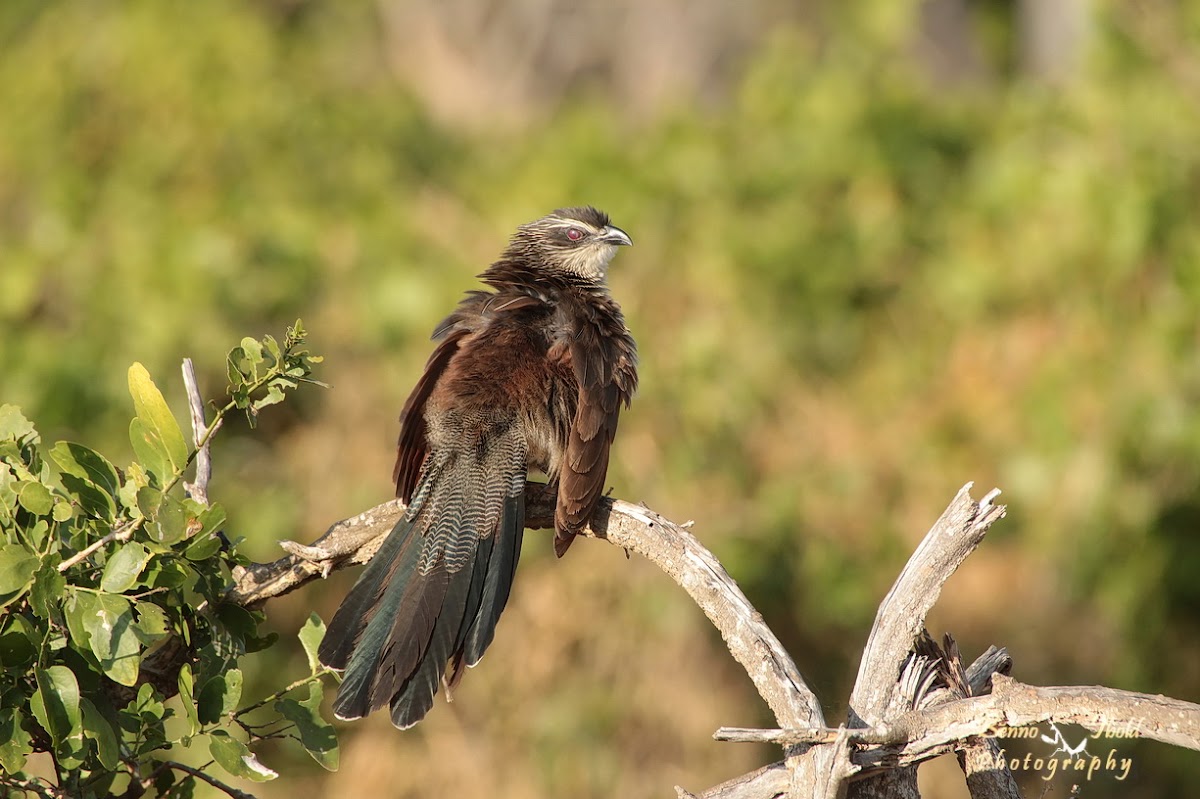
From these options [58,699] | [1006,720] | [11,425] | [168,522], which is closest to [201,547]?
[168,522]

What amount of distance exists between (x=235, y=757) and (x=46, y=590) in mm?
425

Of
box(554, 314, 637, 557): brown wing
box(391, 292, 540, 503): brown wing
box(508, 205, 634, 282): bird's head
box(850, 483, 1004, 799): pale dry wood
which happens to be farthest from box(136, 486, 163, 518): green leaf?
box(508, 205, 634, 282): bird's head

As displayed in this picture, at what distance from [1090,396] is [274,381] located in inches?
197

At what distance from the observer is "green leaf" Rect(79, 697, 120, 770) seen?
2.11 meters

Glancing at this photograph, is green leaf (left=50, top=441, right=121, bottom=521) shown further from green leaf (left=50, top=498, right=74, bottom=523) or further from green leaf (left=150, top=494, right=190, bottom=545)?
green leaf (left=150, top=494, right=190, bottom=545)

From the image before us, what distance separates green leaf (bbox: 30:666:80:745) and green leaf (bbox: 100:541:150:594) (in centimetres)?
16

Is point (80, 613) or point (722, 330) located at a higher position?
point (722, 330)

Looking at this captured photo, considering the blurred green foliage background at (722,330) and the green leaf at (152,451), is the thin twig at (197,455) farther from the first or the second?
the blurred green foliage background at (722,330)

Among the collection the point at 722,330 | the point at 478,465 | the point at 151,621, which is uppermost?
the point at 722,330

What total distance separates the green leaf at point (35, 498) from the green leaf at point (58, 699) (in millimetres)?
258

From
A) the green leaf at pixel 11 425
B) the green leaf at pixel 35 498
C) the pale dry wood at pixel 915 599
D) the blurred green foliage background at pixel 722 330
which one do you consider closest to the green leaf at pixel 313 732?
the green leaf at pixel 35 498

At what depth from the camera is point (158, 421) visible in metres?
2.16

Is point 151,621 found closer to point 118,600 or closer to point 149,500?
point 118,600

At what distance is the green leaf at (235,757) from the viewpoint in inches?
85.7
